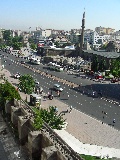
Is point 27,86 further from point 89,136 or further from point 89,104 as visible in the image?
point 89,136

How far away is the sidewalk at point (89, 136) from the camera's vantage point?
27.3 metres

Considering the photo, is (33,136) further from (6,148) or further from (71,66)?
(71,66)

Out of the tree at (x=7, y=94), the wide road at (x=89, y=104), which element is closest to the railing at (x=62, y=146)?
the tree at (x=7, y=94)

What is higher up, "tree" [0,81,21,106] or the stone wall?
"tree" [0,81,21,106]

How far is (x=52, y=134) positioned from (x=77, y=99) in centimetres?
2547

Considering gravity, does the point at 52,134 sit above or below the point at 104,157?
above

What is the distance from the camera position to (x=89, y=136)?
32.2 m

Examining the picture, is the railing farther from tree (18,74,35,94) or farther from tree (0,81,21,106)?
tree (18,74,35,94)

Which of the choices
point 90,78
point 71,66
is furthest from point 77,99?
point 71,66

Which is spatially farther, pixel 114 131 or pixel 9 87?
pixel 9 87

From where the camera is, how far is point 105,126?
36.2 metres

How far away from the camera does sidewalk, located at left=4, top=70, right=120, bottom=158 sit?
2727 centimetres

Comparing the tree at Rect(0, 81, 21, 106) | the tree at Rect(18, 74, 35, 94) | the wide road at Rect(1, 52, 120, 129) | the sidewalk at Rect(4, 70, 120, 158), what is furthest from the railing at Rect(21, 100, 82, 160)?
the tree at Rect(18, 74, 35, 94)

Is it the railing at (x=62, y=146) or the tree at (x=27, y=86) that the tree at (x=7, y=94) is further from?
the tree at (x=27, y=86)
